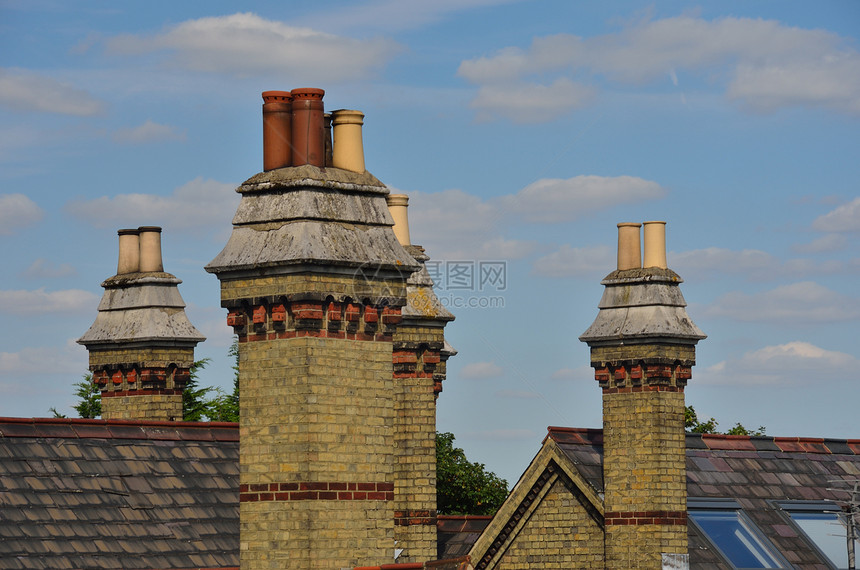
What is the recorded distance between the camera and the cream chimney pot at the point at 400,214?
21.5 m

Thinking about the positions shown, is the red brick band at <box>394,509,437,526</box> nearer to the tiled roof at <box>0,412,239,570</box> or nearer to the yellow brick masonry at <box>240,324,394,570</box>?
the tiled roof at <box>0,412,239,570</box>

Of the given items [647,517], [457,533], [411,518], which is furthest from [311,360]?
[457,533]

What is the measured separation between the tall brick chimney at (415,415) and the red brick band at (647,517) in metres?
2.96

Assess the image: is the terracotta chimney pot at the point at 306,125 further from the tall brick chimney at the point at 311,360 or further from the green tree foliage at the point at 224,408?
the green tree foliage at the point at 224,408

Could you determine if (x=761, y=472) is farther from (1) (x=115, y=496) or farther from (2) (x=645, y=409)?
(1) (x=115, y=496)

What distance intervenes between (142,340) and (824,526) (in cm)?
1243

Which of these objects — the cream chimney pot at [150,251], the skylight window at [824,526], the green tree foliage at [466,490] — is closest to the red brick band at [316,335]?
the cream chimney pot at [150,251]

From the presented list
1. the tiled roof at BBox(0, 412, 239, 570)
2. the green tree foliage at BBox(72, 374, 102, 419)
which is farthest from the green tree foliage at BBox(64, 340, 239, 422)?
the tiled roof at BBox(0, 412, 239, 570)

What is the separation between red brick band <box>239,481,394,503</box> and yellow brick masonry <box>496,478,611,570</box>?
346 inches

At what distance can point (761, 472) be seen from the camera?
1004 inches

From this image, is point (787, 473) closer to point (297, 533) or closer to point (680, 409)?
point (680, 409)

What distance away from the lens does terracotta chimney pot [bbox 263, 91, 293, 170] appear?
14.9 metres

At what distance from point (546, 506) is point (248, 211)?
9875 mm

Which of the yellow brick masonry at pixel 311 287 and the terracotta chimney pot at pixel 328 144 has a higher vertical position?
the terracotta chimney pot at pixel 328 144
